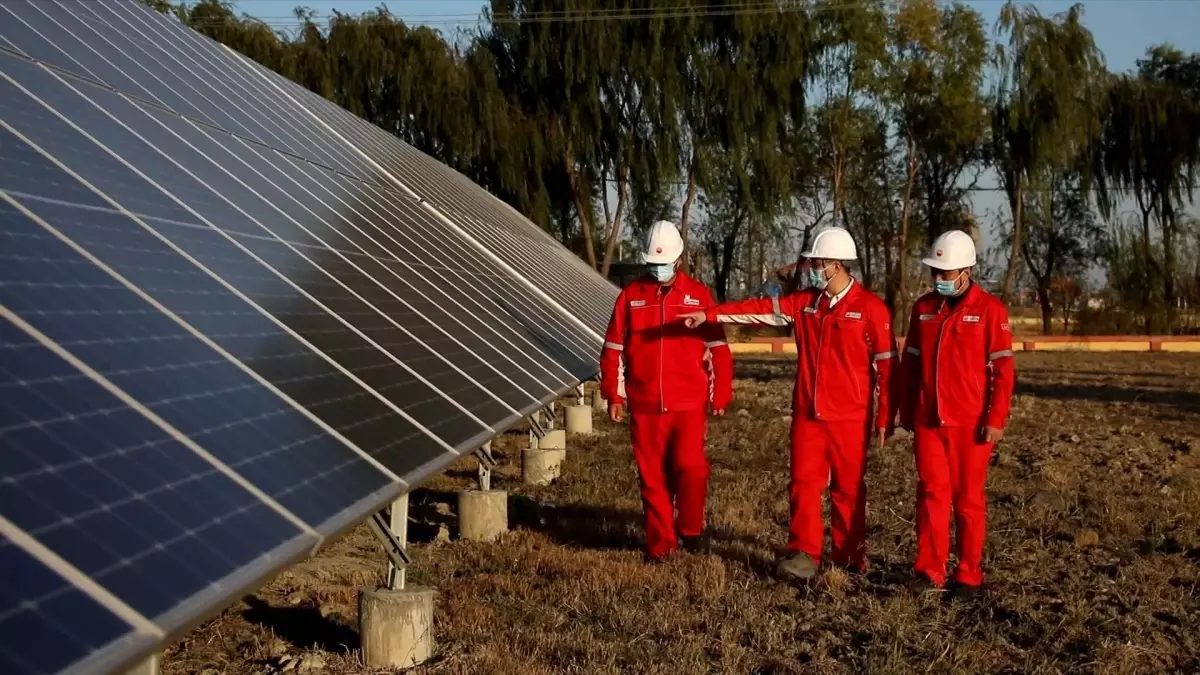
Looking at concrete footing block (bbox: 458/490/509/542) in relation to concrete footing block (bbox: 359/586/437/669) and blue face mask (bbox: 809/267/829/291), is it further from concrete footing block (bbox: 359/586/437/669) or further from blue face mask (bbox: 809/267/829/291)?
concrete footing block (bbox: 359/586/437/669)

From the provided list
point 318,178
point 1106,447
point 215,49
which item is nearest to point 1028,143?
point 1106,447

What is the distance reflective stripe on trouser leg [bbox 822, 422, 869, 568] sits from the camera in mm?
6434

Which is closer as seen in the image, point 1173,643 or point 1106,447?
point 1173,643

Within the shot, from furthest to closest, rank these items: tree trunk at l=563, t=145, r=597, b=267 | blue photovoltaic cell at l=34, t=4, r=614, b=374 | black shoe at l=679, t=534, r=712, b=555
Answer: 1. tree trunk at l=563, t=145, r=597, b=267
2. blue photovoltaic cell at l=34, t=4, r=614, b=374
3. black shoe at l=679, t=534, r=712, b=555

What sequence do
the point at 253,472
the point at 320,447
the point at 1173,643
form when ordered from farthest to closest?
the point at 1173,643
the point at 320,447
the point at 253,472

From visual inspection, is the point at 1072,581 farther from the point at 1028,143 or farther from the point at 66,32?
the point at 1028,143

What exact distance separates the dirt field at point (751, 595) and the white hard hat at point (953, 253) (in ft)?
5.13

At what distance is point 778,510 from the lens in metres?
8.41

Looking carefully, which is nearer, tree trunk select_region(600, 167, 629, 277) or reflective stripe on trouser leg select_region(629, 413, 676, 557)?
reflective stripe on trouser leg select_region(629, 413, 676, 557)

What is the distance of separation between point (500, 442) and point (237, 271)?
8406mm

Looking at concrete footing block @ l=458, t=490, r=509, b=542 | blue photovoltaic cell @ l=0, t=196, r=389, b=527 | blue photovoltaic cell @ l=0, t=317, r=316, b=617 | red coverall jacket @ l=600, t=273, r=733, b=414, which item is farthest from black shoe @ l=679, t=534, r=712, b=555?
blue photovoltaic cell @ l=0, t=317, r=316, b=617

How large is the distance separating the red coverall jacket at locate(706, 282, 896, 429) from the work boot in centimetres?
67

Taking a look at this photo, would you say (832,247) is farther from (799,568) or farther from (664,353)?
(799,568)

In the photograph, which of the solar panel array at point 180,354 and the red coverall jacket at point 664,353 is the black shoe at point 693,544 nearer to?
the red coverall jacket at point 664,353
